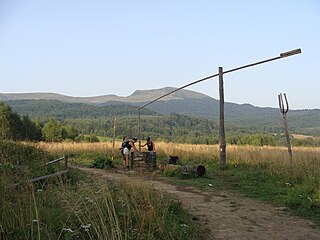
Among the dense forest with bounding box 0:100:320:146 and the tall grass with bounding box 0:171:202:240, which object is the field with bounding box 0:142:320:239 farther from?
the dense forest with bounding box 0:100:320:146

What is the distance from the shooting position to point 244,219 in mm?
7504

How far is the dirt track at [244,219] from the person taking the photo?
6.41 metres

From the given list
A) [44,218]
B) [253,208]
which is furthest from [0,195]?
[253,208]

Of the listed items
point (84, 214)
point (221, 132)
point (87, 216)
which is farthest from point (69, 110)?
point (87, 216)

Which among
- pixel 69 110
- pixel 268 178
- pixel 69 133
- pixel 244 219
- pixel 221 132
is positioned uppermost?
pixel 69 110

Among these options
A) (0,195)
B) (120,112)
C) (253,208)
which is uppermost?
(120,112)

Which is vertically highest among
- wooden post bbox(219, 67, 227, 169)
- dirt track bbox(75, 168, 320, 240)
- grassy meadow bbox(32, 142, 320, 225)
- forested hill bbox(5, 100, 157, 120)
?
forested hill bbox(5, 100, 157, 120)

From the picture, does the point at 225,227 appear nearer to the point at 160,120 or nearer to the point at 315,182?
the point at 315,182

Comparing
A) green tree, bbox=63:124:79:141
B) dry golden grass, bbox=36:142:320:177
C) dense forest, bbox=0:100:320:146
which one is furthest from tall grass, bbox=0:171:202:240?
green tree, bbox=63:124:79:141

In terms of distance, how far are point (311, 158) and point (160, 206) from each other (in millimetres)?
9352

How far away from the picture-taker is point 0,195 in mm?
4918

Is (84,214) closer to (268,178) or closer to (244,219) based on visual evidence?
(244,219)

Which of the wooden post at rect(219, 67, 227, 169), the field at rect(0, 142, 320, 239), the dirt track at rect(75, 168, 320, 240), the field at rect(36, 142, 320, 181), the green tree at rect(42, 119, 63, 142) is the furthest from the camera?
the green tree at rect(42, 119, 63, 142)

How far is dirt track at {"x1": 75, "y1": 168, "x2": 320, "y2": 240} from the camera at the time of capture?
6414 millimetres
